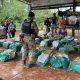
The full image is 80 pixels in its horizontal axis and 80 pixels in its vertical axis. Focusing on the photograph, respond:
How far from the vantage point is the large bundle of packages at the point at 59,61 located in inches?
206

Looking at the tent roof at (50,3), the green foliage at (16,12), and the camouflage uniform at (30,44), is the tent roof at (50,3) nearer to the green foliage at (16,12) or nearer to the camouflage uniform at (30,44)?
the camouflage uniform at (30,44)

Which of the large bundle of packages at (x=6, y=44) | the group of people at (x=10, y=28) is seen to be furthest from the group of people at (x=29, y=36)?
the group of people at (x=10, y=28)

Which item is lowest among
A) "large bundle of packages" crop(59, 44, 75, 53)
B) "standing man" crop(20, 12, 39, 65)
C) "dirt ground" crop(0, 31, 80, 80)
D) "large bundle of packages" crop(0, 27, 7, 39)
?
"dirt ground" crop(0, 31, 80, 80)

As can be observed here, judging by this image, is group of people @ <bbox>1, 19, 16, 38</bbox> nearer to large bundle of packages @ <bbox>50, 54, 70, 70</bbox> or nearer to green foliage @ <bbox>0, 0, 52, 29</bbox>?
large bundle of packages @ <bbox>50, 54, 70, 70</bbox>

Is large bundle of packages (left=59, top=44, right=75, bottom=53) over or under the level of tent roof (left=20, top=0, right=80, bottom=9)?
under

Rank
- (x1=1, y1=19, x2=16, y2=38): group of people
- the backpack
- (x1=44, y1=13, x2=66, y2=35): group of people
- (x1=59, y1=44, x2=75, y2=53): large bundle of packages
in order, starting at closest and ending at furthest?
the backpack < (x1=59, y1=44, x2=75, y2=53): large bundle of packages < (x1=44, y1=13, x2=66, y2=35): group of people < (x1=1, y1=19, x2=16, y2=38): group of people

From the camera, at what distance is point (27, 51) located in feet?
18.1

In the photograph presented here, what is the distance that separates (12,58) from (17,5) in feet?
58.5

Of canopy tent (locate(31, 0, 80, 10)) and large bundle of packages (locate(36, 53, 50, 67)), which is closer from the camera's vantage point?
large bundle of packages (locate(36, 53, 50, 67))

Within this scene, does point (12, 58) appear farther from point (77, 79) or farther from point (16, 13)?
point (16, 13)

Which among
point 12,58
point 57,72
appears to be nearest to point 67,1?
point 12,58

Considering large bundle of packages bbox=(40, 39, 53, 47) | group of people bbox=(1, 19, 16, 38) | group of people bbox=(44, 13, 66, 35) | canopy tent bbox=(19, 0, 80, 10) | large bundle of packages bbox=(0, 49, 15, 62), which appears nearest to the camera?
large bundle of packages bbox=(0, 49, 15, 62)

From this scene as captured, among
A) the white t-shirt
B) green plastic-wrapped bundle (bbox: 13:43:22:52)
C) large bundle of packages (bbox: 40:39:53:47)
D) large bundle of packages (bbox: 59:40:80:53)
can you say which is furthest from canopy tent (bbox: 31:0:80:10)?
green plastic-wrapped bundle (bbox: 13:43:22:52)

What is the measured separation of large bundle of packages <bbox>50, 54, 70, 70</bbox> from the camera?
523cm
